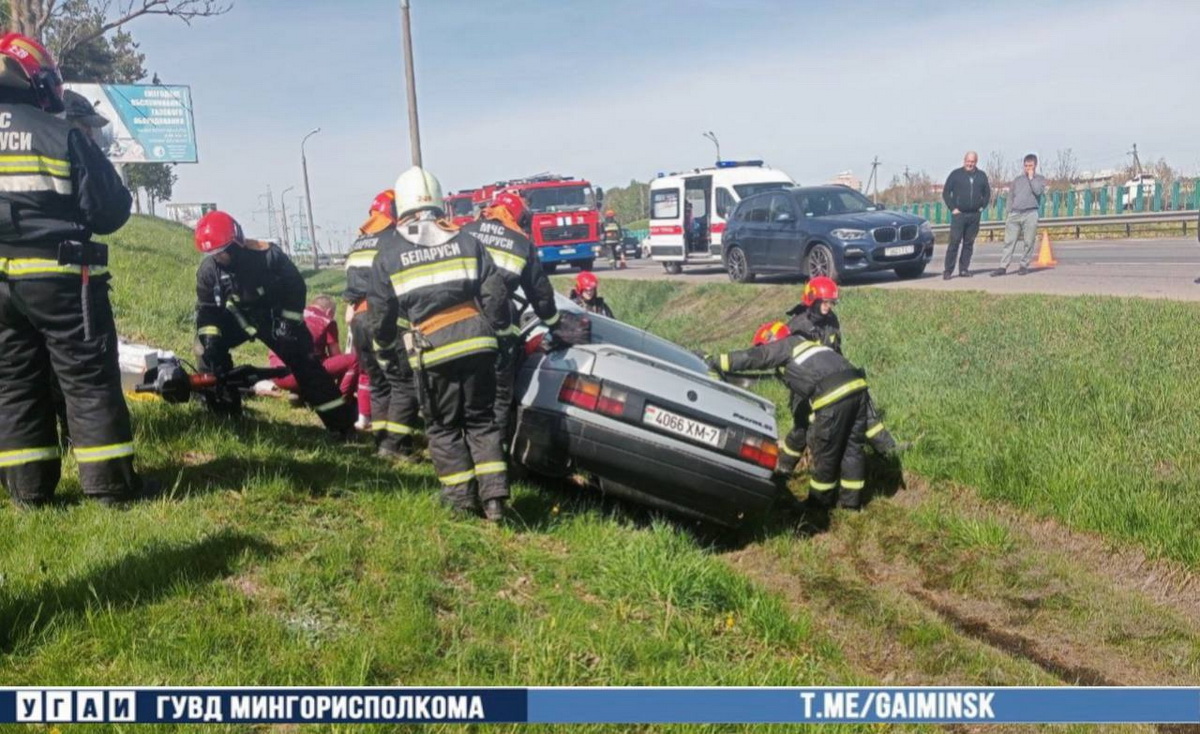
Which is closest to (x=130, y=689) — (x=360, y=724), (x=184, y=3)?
(x=360, y=724)

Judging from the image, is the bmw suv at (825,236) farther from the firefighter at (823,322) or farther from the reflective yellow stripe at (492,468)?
the reflective yellow stripe at (492,468)

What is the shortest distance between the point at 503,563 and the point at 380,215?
3.52 m

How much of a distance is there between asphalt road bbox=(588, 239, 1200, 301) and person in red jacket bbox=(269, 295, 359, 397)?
25.6ft

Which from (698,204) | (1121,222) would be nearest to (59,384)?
(698,204)

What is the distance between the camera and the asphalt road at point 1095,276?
10.7 m

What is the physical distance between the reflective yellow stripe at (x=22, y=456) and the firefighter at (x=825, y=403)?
4.18 m

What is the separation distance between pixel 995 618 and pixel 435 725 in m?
3.40

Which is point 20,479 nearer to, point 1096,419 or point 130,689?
point 130,689

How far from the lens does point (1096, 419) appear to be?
6.59 meters

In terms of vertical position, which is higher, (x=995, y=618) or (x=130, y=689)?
(x=130, y=689)

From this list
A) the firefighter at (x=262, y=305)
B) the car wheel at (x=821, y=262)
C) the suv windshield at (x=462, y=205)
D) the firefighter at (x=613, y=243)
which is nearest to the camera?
the firefighter at (x=262, y=305)

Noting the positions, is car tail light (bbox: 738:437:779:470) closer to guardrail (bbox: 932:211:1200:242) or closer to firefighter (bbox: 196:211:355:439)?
firefighter (bbox: 196:211:355:439)

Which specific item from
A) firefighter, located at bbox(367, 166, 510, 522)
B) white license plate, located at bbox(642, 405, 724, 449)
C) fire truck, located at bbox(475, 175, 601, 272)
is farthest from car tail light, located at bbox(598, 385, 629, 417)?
fire truck, located at bbox(475, 175, 601, 272)

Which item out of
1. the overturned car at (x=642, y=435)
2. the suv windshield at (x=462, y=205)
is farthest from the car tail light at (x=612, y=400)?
the suv windshield at (x=462, y=205)
